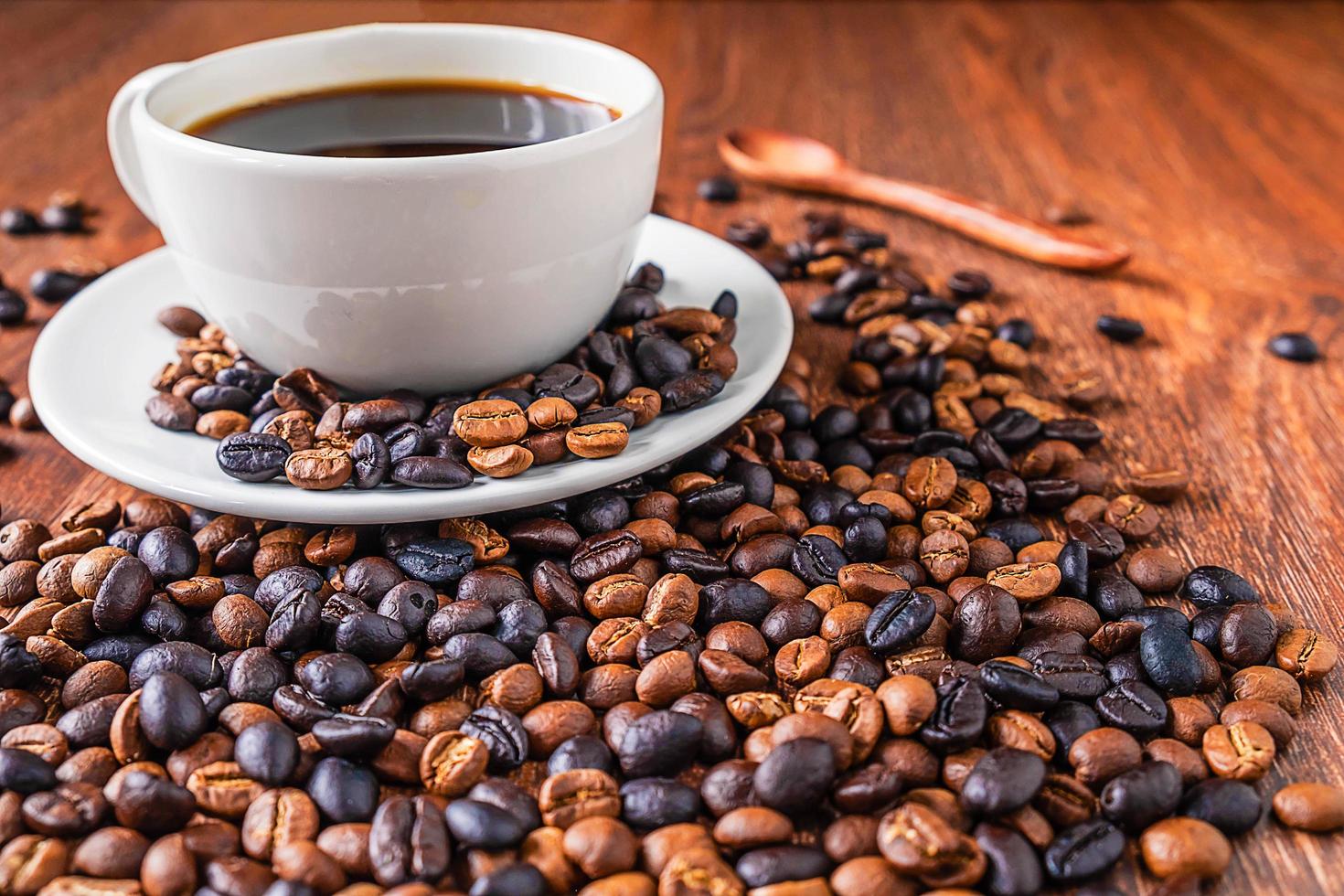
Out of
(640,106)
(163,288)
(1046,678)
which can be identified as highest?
(640,106)

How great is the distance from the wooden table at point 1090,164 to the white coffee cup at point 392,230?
1.02 ft

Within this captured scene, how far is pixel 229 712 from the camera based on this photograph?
3.47ft

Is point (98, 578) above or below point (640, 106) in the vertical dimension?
below

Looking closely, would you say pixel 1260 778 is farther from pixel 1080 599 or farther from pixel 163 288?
pixel 163 288

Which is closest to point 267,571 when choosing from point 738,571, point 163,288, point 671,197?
point 738,571

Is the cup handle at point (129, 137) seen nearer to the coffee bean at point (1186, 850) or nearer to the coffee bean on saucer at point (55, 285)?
the coffee bean on saucer at point (55, 285)

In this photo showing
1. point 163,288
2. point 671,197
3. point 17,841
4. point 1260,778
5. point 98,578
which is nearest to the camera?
point 17,841

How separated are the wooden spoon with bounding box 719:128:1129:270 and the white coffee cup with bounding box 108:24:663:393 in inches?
35.6

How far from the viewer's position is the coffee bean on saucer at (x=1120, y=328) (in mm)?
1855

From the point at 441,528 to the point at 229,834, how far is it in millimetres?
416

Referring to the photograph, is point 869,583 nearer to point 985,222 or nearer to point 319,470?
point 319,470

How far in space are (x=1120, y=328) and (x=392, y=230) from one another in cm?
120

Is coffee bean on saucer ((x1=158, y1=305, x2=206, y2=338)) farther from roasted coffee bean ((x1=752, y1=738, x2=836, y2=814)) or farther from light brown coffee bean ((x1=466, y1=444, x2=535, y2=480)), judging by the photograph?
roasted coffee bean ((x1=752, y1=738, x2=836, y2=814))

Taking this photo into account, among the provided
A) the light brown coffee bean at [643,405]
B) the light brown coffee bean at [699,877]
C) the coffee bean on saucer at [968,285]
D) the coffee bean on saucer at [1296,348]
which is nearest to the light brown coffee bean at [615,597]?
the light brown coffee bean at [643,405]
